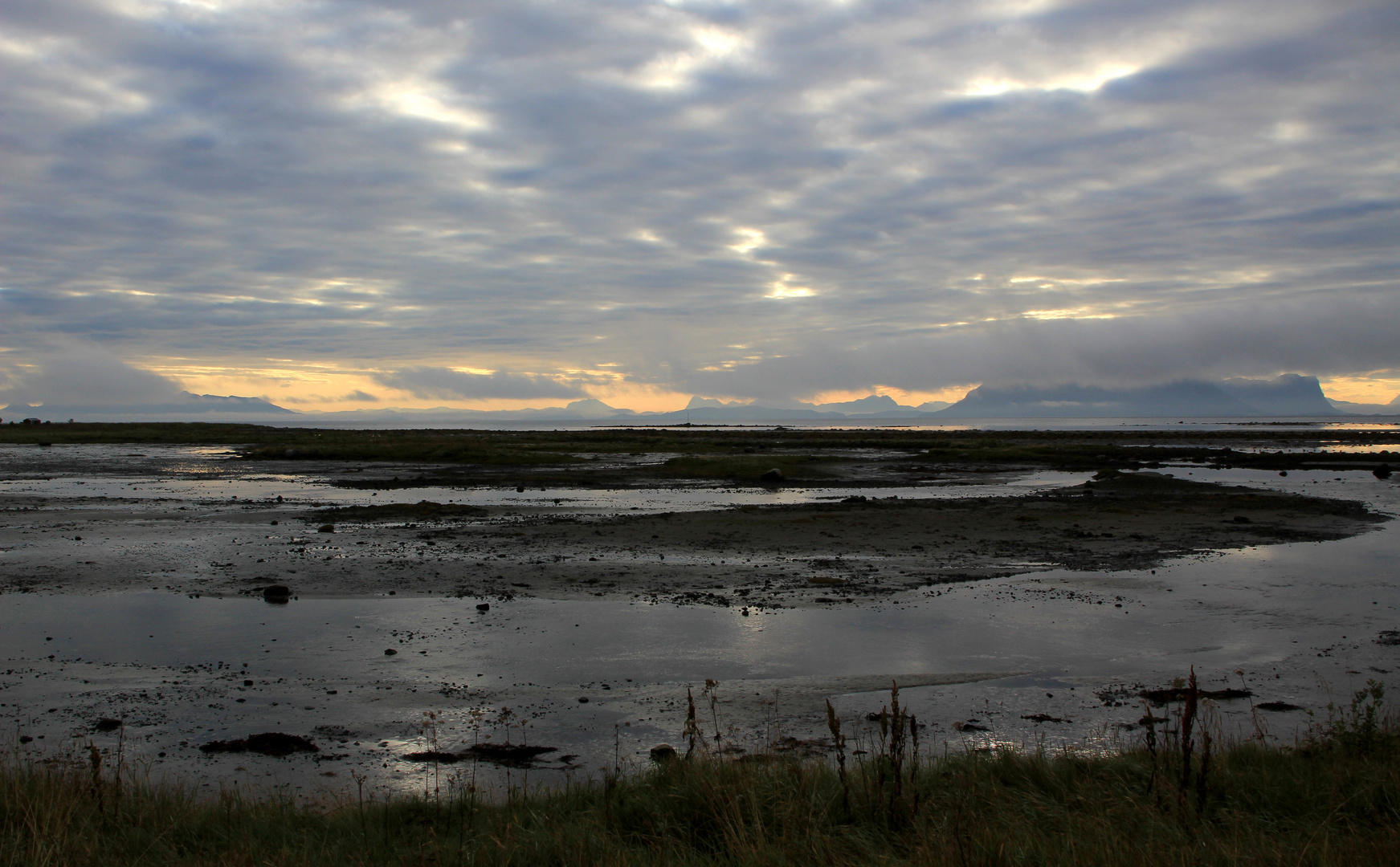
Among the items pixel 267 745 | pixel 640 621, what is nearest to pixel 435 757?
pixel 267 745

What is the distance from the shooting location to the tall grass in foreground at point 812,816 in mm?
4727

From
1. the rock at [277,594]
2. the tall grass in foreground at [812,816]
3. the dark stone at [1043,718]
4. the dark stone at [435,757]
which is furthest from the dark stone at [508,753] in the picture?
the rock at [277,594]

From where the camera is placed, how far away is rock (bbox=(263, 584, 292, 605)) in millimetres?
13523

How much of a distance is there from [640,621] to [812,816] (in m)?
7.21

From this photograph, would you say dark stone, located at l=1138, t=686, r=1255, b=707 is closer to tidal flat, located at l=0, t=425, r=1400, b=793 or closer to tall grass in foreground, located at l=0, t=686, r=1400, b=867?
tidal flat, located at l=0, t=425, r=1400, b=793

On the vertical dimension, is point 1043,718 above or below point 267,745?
below

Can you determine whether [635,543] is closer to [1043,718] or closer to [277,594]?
[277,594]

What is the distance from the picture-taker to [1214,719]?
780 centimetres

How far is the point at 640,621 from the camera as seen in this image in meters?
12.3

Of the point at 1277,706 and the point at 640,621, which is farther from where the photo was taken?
the point at 640,621

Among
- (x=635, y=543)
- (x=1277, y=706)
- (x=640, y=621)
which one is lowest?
(x=1277, y=706)

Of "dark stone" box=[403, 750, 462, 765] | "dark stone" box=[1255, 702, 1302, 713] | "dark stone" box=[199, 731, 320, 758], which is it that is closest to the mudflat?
"dark stone" box=[1255, 702, 1302, 713]

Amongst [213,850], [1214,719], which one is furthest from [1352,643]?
Answer: [213,850]

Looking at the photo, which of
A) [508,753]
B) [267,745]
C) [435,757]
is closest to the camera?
[435,757]
